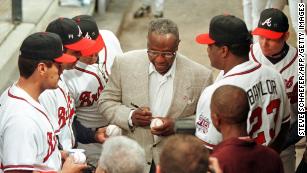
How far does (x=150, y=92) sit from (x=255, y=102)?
824mm

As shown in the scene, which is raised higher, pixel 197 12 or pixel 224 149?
pixel 224 149

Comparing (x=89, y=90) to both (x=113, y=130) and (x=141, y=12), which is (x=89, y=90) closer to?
(x=113, y=130)

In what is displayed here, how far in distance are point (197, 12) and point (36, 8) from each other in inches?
127

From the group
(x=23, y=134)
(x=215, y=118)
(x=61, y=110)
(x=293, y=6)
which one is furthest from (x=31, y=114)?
(x=293, y=6)

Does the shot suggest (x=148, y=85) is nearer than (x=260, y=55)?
Yes

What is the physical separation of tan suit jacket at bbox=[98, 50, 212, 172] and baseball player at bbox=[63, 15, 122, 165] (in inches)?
10.1

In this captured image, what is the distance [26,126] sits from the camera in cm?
390

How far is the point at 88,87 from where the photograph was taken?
5.16m

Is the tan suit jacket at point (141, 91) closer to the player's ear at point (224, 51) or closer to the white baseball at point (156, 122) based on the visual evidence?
the white baseball at point (156, 122)

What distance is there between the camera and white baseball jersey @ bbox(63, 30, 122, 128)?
5129 mm

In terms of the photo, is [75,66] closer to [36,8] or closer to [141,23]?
[36,8]

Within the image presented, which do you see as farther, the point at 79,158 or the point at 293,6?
the point at 293,6

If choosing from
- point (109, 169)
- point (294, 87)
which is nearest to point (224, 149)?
point (109, 169)

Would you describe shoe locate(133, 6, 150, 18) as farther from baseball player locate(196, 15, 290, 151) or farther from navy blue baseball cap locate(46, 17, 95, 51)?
baseball player locate(196, 15, 290, 151)
